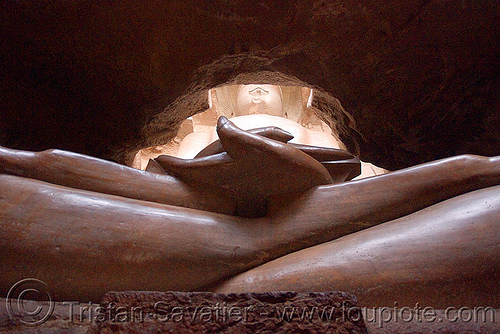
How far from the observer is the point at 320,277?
0.79 metres

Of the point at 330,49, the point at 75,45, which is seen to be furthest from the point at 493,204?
the point at 75,45

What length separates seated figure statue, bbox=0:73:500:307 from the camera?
30.4 inches

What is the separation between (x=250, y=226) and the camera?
98cm

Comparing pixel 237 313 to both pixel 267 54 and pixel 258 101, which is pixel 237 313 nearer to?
pixel 267 54

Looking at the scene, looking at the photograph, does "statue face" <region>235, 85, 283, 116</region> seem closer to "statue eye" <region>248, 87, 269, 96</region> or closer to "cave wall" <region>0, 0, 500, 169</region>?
"statue eye" <region>248, 87, 269, 96</region>

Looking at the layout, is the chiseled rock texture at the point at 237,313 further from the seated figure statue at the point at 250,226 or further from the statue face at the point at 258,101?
the statue face at the point at 258,101

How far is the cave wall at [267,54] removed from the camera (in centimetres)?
161

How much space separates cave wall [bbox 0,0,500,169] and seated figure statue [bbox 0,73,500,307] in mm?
856

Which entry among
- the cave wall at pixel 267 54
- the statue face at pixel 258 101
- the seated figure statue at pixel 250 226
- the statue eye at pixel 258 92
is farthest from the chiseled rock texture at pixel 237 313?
the statue eye at pixel 258 92

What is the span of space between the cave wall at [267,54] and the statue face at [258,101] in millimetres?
2205

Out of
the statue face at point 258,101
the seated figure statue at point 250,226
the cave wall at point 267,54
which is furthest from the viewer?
the statue face at point 258,101

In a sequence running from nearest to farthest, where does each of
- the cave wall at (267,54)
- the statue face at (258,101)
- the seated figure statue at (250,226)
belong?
1. the seated figure statue at (250,226)
2. the cave wall at (267,54)
3. the statue face at (258,101)

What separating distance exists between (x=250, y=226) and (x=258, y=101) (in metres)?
3.28

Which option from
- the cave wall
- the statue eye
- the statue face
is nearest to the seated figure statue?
the cave wall
